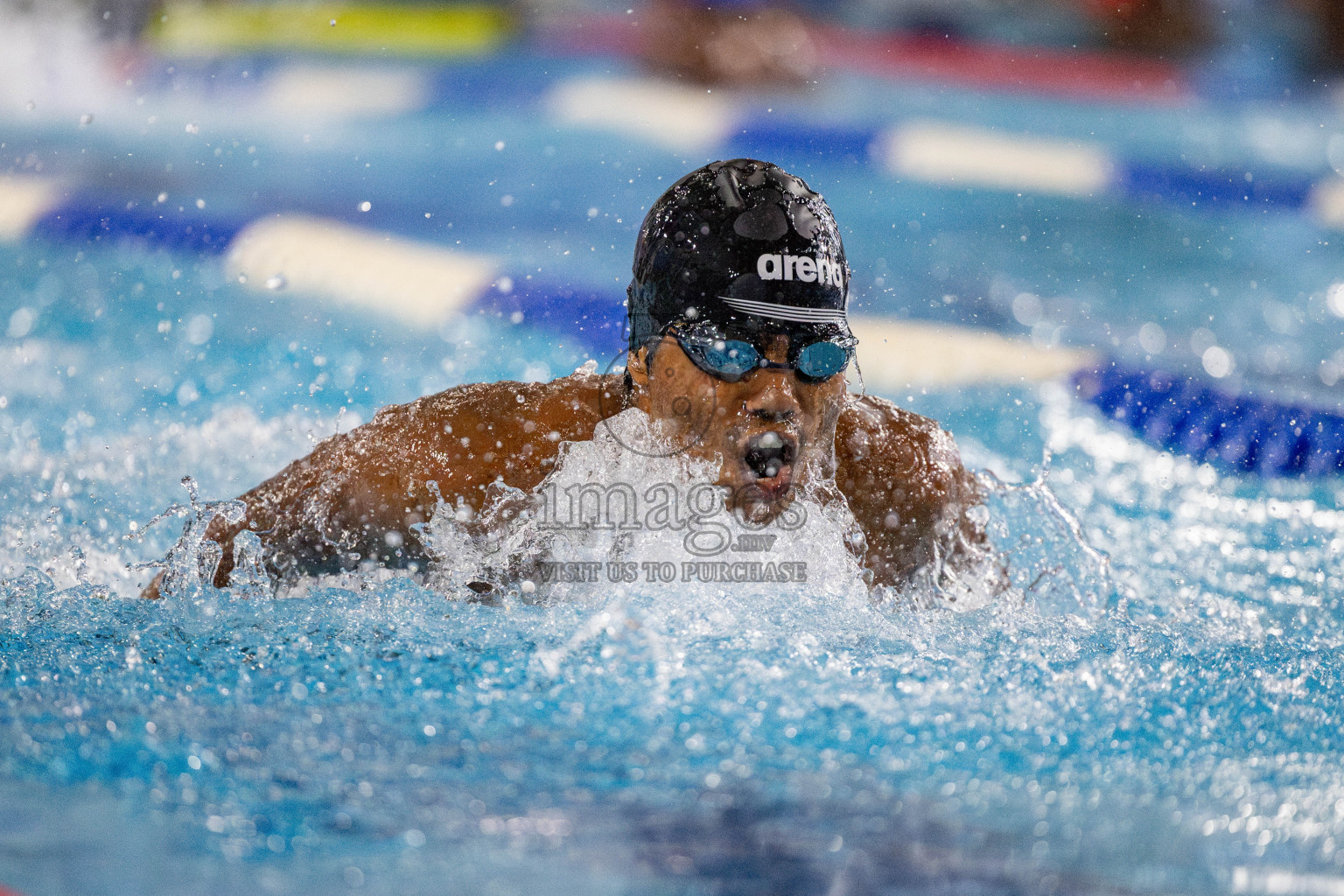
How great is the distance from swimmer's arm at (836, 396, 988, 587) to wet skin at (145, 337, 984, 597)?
0.13m

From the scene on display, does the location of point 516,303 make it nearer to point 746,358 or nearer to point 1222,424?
point 1222,424

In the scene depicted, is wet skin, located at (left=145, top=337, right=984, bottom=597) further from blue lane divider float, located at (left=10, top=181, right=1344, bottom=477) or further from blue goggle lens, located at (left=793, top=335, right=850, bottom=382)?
blue lane divider float, located at (left=10, top=181, right=1344, bottom=477)

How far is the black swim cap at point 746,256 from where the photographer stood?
7.29 ft

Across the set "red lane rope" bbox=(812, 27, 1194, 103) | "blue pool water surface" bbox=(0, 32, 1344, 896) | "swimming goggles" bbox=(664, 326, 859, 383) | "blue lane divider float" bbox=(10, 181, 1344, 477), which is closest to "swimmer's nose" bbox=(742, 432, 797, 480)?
"swimming goggles" bbox=(664, 326, 859, 383)

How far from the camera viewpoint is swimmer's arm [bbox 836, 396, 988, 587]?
101 inches

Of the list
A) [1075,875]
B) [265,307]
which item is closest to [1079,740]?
[1075,875]

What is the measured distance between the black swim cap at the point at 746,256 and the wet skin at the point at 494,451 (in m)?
0.07

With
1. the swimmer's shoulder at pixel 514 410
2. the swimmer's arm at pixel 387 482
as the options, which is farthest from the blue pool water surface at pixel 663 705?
the swimmer's shoulder at pixel 514 410

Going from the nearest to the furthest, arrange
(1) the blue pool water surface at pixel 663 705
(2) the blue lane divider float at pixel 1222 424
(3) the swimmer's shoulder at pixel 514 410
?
(1) the blue pool water surface at pixel 663 705
(3) the swimmer's shoulder at pixel 514 410
(2) the blue lane divider float at pixel 1222 424

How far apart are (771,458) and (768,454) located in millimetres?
11

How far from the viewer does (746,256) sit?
87.5 inches

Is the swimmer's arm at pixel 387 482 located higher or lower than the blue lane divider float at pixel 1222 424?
lower

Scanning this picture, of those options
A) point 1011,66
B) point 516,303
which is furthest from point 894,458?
point 1011,66

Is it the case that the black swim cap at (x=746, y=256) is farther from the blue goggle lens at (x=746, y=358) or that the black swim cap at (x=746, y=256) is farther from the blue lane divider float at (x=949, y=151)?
the blue lane divider float at (x=949, y=151)
